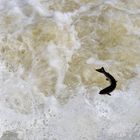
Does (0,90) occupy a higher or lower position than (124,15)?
lower

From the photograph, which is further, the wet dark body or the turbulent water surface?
the wet dark body

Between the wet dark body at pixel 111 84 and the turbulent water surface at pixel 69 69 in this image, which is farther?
the wet dark body at pixel 111 84

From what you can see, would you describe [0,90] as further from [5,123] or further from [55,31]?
[55,31]

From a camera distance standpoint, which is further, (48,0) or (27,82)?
(48,0)

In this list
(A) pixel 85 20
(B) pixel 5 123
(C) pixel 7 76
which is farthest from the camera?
(A) pixel 85 20

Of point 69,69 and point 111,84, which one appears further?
point 69,69

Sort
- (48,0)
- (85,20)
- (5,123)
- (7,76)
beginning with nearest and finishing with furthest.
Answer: (5,123) → (7,76) → (85,20) → (48,0)

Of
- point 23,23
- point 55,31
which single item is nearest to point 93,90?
point 55,31
